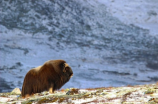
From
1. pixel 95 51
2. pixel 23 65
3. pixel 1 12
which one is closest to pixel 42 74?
pixel 23 65

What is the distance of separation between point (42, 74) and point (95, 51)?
61654 millimetres

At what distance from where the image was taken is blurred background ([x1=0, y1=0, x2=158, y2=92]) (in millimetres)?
62125

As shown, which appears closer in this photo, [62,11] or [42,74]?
[42,74]

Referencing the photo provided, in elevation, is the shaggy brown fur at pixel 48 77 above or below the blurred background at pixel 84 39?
below

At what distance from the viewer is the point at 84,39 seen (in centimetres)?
8119

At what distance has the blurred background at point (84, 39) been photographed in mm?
62125

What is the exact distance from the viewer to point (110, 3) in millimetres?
94125

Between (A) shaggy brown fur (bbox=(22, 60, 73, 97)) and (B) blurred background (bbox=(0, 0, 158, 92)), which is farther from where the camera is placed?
(B) blurred background (bbox=(0, 0, 158, 92))

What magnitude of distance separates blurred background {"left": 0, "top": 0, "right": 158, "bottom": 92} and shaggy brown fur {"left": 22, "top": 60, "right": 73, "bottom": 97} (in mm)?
39387

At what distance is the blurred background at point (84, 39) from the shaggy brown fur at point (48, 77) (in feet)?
129

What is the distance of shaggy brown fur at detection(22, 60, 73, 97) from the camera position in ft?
44.5

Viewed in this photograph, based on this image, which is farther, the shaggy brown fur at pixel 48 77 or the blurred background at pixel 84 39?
the blurred background at pixel 84 39

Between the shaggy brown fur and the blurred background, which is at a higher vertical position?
the blurred background

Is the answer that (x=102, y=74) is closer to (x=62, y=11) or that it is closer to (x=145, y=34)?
(x=145, y=34)
